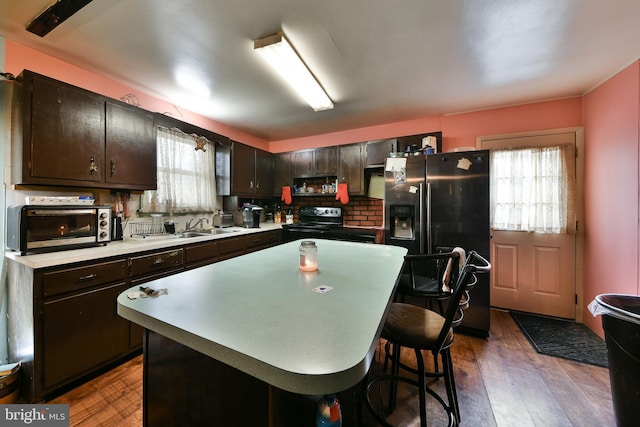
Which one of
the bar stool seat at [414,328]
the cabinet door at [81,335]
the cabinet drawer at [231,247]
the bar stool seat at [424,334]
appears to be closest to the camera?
the bar stool seat at [424,334]

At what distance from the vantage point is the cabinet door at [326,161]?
3.80m

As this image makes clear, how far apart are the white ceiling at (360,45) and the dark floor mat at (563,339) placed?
2.50 m

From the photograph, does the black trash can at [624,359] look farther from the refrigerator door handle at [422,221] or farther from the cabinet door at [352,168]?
the cabinet door at [352,168]

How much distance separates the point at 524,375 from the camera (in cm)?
183

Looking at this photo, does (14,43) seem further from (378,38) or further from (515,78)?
(515,78)

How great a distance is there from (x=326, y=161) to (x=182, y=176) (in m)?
2.03

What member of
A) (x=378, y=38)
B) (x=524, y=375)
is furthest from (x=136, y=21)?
(x=524, y=375)

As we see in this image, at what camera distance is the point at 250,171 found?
3777 millimetres

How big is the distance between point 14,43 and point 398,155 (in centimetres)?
348

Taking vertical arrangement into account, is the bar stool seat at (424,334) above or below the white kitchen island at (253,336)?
below

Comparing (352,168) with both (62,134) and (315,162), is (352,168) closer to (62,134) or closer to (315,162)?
(315,162)

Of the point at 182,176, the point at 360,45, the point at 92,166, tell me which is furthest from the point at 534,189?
the point at 92,166

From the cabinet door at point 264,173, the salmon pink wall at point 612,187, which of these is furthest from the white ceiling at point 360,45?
the cabinet door at point 264,173

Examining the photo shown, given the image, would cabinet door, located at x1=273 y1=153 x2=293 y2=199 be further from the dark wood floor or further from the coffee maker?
the dark wood floor
